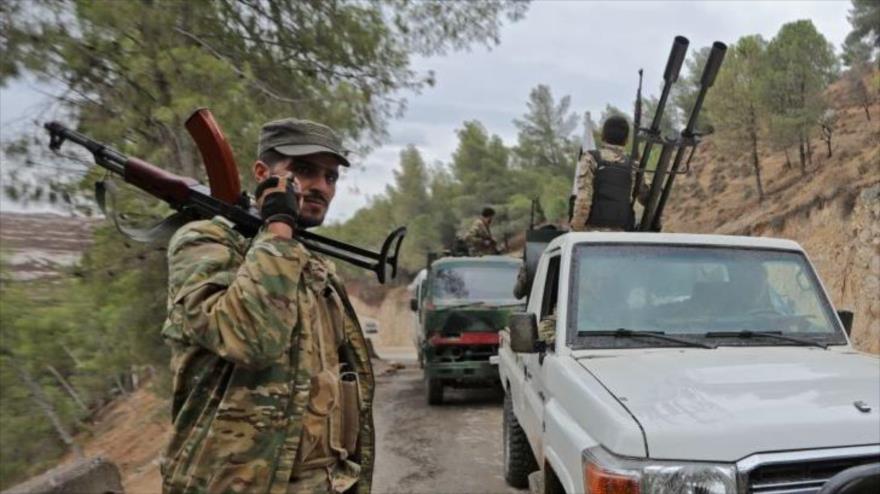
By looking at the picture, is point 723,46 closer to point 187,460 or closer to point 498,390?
point 187,460

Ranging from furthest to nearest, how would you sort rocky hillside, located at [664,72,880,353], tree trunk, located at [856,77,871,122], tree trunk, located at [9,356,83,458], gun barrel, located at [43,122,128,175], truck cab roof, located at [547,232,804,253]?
tree trunk, located at [856,77,871,122]
tree trunk, located at [9,356,83,458]
rocky hillside, located at [664,72,880,353]
truck cab roof, located at [547,232,804,253]
gun barrel, located at [43,122,128,175]

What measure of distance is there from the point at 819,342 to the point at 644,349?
898 mm

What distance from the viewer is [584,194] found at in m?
5.09

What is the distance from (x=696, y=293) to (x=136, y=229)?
2603 mm

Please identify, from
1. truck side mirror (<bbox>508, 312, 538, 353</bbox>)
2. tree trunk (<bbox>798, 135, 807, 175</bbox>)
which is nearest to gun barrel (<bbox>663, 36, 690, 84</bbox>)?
truck side mirror (<bbox>508, 312, 538, 353</bbox>)

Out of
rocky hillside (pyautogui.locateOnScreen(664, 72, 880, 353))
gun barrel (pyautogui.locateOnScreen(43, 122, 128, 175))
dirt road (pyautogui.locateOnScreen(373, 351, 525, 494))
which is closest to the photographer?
gun barrel (pyautogui.locateOnScreen(43, 122, 128, 175))

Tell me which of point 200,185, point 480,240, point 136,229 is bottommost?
Answer: point 136,229

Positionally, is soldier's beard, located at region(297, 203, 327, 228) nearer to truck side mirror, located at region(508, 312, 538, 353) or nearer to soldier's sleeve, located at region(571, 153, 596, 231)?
truck side mirror, located at region(508, 312, 538, 353)

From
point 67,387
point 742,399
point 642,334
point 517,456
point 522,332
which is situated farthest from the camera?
point 67,387

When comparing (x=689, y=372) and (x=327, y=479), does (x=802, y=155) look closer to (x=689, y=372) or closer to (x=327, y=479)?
(x=689, y=372)

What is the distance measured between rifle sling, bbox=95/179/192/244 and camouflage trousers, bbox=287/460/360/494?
2.82 feet

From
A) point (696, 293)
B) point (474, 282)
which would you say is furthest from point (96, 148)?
point (474, 282)

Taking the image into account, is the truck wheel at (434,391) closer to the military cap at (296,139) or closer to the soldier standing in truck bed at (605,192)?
the soldier standing in truck bed at (605,192)

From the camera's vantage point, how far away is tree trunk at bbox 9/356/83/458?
10758 millimetres
